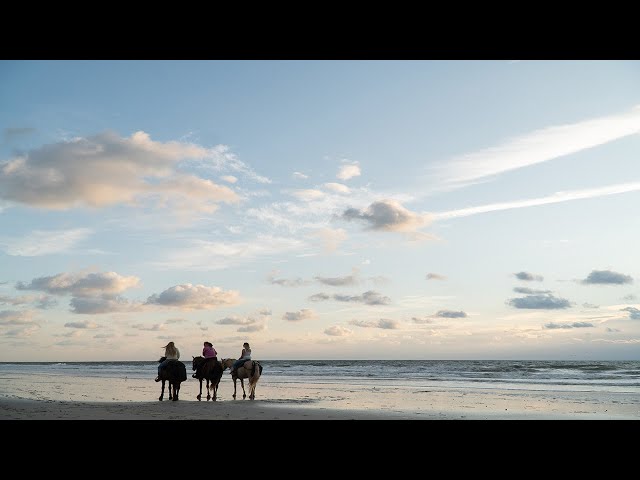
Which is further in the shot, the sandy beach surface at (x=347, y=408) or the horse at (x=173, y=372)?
the horse at (x=173, y=372)

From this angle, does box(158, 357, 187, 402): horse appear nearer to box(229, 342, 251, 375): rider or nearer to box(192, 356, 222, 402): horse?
box(192, 356, 222, 402): horse

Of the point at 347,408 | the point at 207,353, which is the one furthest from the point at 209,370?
the point at 347,408

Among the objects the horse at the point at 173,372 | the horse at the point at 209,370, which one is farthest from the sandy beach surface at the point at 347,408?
the horse at the point at 209,370

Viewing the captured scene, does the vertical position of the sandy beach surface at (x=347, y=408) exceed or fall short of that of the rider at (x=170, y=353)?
it falls short

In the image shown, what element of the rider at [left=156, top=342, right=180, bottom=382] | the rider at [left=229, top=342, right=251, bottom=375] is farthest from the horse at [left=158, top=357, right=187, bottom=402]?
the rider at [left=229, top=342, right=251, bottom=375]

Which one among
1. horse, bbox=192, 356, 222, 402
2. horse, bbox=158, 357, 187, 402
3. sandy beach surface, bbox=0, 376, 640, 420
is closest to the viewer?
sandy beach surface, bbox=0, 376, 640, 420

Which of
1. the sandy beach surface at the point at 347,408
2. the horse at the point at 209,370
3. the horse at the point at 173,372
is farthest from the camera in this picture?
the horse at the point at 209,370

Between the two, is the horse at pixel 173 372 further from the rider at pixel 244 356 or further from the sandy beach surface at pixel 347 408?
the rider at pixel 244 356
